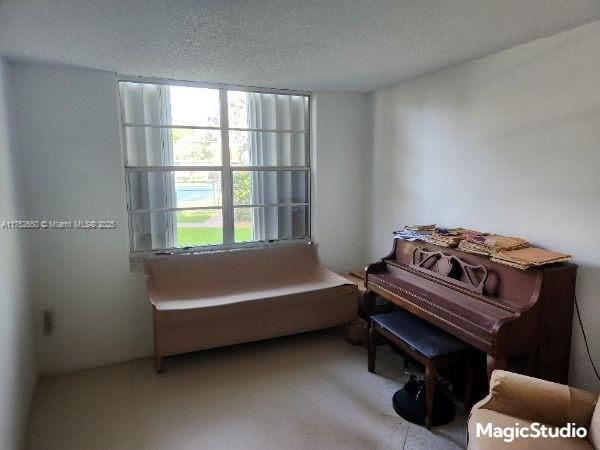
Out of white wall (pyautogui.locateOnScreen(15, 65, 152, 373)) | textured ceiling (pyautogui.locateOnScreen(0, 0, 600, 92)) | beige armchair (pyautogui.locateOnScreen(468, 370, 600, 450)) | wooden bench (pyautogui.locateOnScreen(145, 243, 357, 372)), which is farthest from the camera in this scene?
wooden bench (pyautogui.locateOnScreen(145, 243, 357, 372))

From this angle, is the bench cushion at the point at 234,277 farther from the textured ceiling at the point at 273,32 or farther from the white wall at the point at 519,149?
the textured ceiling at the point at 273,32

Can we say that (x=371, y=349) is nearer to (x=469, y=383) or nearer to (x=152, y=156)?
(x=469, y=383)

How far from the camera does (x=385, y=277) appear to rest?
290 cm

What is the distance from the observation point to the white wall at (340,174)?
12.5 feet

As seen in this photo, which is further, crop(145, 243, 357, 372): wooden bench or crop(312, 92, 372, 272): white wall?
crop(312, 92, 372, 272): white wall

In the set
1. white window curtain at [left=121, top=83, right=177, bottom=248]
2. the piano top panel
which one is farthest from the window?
the piano top panel

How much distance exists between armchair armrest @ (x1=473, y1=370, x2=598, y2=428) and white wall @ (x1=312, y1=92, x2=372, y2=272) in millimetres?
2357

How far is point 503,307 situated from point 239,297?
1.93m

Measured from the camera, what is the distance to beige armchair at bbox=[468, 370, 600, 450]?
154 cm

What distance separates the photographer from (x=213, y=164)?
351cm

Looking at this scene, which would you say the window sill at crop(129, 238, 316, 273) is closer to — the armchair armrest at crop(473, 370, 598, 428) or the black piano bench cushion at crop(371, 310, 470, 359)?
the black piano bench cushion at crop(371, 310, 470, 359)

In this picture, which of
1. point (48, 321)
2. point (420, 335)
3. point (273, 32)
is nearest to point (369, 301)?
point (420, 335)

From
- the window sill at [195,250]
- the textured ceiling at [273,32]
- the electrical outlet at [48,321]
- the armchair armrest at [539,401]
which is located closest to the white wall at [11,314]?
the electrical outlet at [48,321]

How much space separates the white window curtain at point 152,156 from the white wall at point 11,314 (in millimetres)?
846
